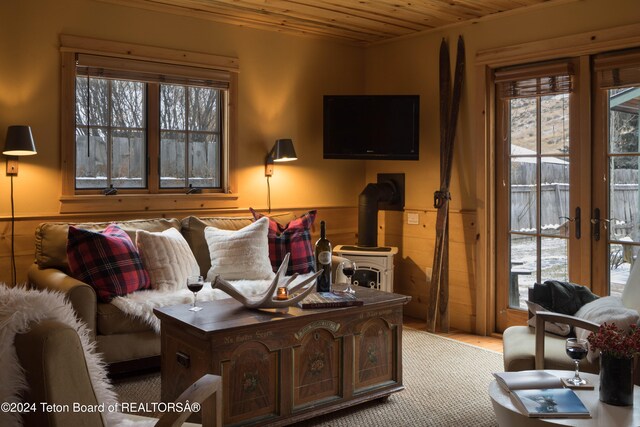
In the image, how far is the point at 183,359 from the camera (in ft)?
9.20

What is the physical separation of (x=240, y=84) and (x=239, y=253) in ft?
5.05

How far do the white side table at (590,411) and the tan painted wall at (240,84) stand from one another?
3202mm

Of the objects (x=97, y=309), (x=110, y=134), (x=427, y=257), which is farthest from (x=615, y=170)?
(x=110, y=134)

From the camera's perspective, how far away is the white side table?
2146 mm

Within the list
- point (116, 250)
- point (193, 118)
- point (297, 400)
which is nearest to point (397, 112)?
point (193, 118)

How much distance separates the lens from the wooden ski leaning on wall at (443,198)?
5.03 meters

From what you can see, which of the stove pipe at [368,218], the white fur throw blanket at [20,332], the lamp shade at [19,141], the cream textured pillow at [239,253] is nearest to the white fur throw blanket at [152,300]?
the cream textured pillow at [239,253]

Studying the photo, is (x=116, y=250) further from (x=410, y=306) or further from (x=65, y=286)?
(x=410, y=306)

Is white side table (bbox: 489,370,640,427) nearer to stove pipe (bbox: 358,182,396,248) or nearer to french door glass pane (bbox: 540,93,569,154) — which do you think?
french door glass pane (bbox: 540,93,569,154)

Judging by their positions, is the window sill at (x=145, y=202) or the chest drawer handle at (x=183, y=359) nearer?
the chest drawer handle at (x=183, y=359)

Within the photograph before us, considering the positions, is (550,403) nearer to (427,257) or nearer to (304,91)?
(427,257)

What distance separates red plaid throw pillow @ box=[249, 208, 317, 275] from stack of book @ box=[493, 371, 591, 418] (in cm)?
225

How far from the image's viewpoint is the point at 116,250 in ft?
12.5

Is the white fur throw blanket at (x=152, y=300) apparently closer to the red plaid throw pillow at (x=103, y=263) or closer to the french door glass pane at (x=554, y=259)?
the red plaid throw pillow at (x=103, y=263)
